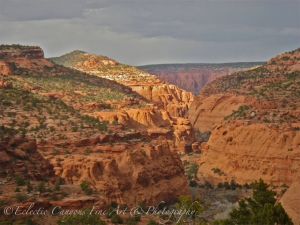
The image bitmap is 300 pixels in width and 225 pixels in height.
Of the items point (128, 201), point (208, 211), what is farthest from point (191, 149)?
point (128, 201)

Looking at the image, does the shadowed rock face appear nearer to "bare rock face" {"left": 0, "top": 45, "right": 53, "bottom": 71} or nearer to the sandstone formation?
"bare rock face" {"left": 0, "top": 45, "right": 53, "bottom": 71}

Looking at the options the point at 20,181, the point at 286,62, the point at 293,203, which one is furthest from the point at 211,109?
the point at 20,181

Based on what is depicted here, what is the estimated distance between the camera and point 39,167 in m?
41.1

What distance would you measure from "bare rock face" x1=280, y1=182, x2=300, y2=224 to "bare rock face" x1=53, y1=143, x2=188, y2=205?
14014mm

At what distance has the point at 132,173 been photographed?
54.1m

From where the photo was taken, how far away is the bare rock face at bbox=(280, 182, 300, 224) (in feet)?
113

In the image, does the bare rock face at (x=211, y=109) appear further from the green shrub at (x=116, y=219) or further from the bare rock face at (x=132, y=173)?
the green shrub at (x=116, y=219)

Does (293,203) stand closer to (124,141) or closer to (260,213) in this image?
(260,213)

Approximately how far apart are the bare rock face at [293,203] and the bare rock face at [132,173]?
552 inches

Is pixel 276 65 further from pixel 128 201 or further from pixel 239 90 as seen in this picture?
pixel 128 201

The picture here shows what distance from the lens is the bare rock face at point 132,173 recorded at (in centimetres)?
5053

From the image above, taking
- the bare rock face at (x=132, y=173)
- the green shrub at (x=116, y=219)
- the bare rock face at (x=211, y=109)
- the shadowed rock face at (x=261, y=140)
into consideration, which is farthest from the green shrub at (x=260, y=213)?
the bare rock face at (x=211, y=109)

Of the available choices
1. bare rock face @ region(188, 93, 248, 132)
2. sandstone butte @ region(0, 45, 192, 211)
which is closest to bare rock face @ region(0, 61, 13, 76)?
sandstone butte @ region(0, 45, 192, 211)

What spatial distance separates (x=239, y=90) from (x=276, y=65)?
9523 mm
